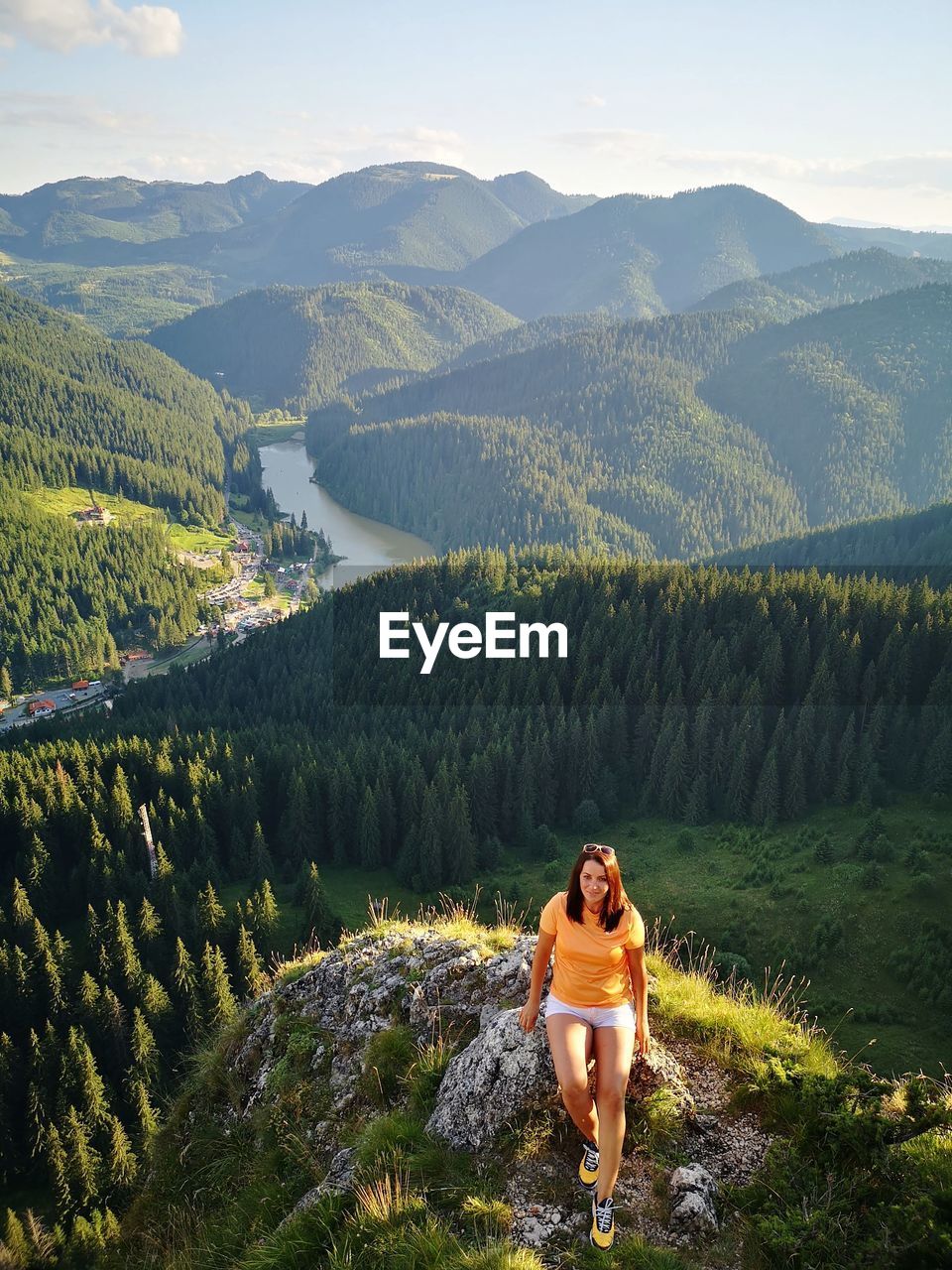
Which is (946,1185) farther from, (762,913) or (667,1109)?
(762,913)

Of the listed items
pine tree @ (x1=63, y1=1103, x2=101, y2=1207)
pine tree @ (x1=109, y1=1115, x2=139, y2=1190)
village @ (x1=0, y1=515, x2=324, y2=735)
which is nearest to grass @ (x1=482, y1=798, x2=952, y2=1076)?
pine tree @ (x1=109, y1=1115, x2=139, y2=1190)

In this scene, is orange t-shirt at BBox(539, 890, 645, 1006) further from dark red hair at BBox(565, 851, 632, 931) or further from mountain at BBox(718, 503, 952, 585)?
mountain at BBox(718, 503, 952, 585)

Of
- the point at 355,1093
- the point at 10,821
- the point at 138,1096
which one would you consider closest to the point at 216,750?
the point at 10,821

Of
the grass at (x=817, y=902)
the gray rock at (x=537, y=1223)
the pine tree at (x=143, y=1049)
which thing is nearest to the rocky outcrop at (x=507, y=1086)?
the gray rock at (x=537, y=1223)

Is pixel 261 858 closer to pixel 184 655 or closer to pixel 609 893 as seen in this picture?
pixel 609 893

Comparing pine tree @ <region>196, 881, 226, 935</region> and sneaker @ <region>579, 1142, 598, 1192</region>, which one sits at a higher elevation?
sneaker @ <region>579, 1142, 598, 1192</region>

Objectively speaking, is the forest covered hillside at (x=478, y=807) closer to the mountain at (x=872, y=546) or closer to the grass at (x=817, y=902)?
the grass at (x=817, y=902)
